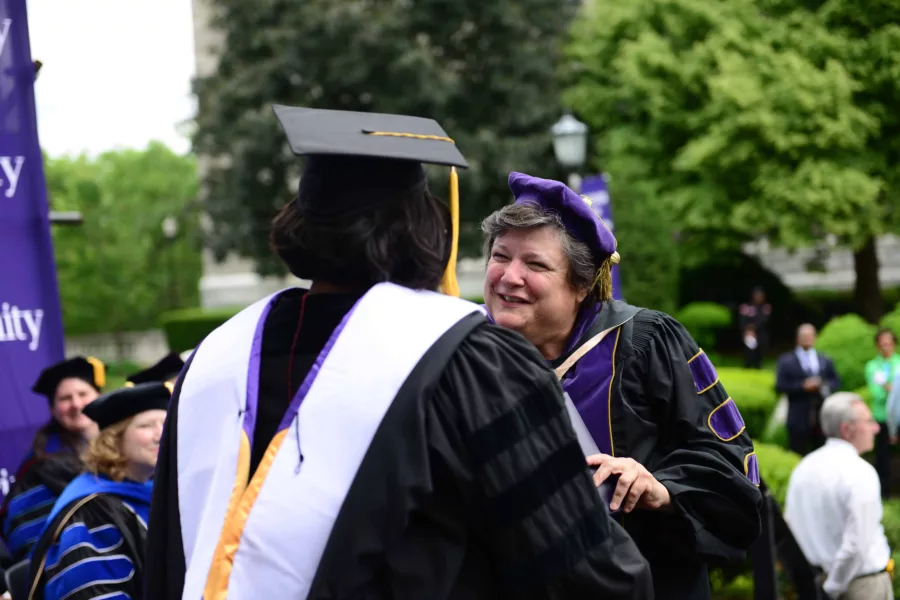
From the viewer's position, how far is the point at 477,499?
2312 millimetres

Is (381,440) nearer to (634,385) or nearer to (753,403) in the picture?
(634,385)

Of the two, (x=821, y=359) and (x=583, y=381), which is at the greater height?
(x=583, y=381)

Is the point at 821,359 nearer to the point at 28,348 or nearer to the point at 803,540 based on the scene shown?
the point at 803,540

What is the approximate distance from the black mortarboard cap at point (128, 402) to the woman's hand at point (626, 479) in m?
2.03

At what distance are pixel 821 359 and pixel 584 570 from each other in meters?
12.8

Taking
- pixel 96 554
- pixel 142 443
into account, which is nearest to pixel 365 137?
pixel 96 554

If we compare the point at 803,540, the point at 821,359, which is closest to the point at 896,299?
the point at 821,359

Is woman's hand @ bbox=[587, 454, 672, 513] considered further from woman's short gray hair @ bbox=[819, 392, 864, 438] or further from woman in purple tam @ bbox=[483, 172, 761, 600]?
woman's short gray hair @ bbox=[819, 392, 864, 438]

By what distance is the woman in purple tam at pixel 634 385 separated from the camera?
321 centimetres

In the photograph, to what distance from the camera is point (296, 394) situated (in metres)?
2.38

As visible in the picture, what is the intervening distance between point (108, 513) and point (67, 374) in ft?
6.06

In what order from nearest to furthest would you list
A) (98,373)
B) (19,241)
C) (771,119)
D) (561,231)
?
(561,231) → (19,241) → (98,373) → (771,119)

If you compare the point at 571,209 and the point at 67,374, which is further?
the point at 67,374

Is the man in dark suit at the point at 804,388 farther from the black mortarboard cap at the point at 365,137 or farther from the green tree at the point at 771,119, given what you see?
the black mortarboard cap at the point at 365,137
